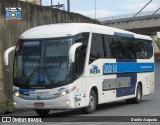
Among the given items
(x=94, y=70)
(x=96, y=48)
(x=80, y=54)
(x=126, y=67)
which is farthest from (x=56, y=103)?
(x=126, y=67)

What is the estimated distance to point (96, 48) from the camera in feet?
Answer: 58.7

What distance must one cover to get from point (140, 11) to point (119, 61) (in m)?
62.7

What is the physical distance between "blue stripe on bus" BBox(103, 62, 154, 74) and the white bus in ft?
0.29

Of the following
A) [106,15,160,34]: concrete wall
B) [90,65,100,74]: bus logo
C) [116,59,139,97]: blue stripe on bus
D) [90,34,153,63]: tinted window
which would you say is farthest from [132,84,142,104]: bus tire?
[106,15,160,34]: concrete wall

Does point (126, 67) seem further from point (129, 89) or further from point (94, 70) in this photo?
point (94, 70)

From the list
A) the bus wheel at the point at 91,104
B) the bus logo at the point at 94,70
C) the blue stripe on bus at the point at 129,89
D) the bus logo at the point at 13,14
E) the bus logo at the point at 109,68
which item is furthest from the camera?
the bus logo at the point at 13,14

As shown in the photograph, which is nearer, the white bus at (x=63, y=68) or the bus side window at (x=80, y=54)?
the white bus at (x=63, y=68)

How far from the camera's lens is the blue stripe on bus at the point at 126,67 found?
18922mm

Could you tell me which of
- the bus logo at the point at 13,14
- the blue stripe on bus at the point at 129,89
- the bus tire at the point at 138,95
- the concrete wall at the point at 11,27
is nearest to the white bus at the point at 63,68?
the blue stripe on bus at the point at 129,89

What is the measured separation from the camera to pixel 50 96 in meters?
15.5

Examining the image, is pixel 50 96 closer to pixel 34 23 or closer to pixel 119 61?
pixel 119 61

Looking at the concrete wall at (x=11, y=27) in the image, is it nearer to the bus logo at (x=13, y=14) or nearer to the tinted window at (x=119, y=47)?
the bus logo at (x=13, y=14)

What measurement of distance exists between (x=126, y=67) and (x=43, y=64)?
6.20 m

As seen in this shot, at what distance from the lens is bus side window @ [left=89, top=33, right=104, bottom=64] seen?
17.5m
